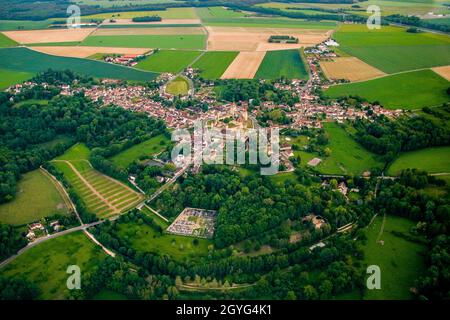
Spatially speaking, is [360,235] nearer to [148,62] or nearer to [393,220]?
A: [393,220]

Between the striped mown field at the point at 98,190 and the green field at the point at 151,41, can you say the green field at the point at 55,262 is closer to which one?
the striped mown field at the point at 98,190

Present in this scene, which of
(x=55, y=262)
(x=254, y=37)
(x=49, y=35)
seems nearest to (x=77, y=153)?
(x=55, y=262)

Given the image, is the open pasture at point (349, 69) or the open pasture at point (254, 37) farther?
the open pasture at point (254, 37)

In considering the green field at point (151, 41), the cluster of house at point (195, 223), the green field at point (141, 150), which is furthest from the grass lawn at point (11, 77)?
the cluster of house at point (195, 223)

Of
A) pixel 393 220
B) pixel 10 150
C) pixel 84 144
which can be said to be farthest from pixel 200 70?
pixel 393 220

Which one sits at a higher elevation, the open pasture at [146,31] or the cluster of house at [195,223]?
the open pasture at [146,31]

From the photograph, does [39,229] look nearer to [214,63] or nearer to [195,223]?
[195,223]

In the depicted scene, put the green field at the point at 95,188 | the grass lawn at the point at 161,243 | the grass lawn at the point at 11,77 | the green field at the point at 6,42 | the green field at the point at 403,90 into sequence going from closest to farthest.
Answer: the grass lawn at the point at 161,243
the green field at the point at 95,188
the green field at the point at 403,90
the grass lawn at the point at 11,77
the green field at the point at 6,42
